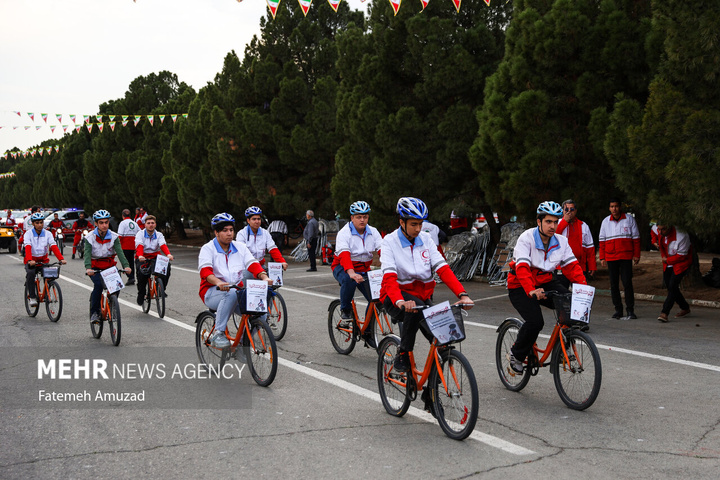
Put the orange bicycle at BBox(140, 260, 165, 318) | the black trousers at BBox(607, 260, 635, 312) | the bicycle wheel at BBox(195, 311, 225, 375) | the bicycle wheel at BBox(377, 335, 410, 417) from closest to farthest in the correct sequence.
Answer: the bicycle wheel at BBox(377, 335, 410, 417) < the bicycle wheel at BBox(195, 311, 225, 375) < the black trousers at BBox(607, 260, 635, 312) < the orange bicycle at BBox(140, 260, 165, 318)

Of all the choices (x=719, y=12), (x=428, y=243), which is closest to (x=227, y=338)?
(x=428, y=243)

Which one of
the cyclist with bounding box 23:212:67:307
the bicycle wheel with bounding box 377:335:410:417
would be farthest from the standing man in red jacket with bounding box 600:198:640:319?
the cyclist with bounding box 23:212:67:307

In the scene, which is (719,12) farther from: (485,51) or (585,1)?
(485,51)

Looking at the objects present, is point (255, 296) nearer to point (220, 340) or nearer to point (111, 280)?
point (220, 340)

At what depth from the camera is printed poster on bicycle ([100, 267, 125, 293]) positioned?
989 centimetres

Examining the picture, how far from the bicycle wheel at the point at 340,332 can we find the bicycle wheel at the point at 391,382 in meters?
2.71

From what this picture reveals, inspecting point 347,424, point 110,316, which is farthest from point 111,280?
point 347,424

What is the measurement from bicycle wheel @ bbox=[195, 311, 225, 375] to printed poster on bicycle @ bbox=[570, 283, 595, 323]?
143 inches

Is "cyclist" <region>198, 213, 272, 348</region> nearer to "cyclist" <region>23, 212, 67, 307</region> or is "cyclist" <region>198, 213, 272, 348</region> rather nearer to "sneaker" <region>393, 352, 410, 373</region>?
"sneaker" <region>393, 352, 410, 373</region>

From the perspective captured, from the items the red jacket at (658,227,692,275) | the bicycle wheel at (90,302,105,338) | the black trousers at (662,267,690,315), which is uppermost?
the red jacket at (658,227,692,275)

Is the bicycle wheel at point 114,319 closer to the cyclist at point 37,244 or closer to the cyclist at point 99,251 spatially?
the cyclist at point 99,251

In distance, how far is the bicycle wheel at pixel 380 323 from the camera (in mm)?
8555

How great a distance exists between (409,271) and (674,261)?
7.00 m

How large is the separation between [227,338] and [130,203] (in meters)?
50.6
